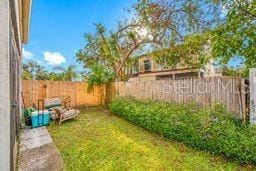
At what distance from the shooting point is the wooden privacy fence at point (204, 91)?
572 cm

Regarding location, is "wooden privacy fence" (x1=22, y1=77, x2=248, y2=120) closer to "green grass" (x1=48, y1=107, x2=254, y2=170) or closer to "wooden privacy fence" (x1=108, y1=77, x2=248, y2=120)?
"wooden privacy fence" (x1=108, y1=77, x2=248, y2=120)

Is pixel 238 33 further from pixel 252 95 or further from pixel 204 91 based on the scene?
pixel 204 91

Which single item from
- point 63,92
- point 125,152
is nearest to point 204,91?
point 125,152

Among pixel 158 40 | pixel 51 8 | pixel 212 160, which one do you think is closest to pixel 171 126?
pixel 212 160

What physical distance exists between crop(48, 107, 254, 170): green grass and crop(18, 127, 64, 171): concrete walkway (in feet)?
0.68

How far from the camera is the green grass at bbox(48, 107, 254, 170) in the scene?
4.84 meters

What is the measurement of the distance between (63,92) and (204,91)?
30.1 ft

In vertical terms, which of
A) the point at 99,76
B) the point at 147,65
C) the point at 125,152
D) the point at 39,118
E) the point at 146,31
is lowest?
the point at 125,152

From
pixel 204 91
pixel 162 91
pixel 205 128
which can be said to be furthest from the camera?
pixel 162 91

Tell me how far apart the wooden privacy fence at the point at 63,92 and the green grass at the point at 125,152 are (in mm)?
4464

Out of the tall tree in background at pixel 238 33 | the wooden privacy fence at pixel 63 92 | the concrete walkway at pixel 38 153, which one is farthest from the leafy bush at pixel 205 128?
the wooden privacy fence at pixel 63 92

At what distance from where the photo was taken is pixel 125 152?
5668 millimetres

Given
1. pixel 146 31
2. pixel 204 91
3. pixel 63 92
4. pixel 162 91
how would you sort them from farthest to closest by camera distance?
1. pixel 146 31
2. pixel 63 92
3. pixel 162 91
4. pixel 204 91

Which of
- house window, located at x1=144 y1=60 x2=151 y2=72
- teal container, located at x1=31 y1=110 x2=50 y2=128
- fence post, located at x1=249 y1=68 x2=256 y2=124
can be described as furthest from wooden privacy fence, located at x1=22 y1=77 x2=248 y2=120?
house window, located at x1=144 y1=60 x2=151 y2=72
